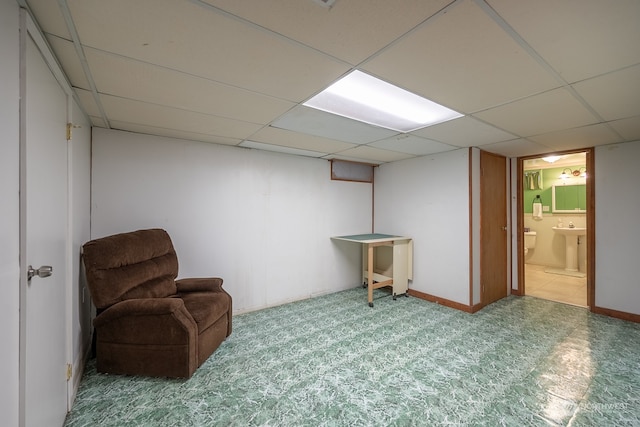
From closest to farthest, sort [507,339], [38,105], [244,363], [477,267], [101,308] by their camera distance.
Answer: [38,105]
[101,308]
[244,363]
[507,339]
[477,267]

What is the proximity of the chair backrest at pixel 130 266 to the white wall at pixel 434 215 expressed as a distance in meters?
3.26

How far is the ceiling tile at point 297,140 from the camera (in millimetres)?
2837

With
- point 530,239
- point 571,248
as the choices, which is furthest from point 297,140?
point 571,248

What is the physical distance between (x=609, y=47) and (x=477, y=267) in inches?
110

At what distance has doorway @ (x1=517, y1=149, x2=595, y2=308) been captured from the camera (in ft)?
17.1

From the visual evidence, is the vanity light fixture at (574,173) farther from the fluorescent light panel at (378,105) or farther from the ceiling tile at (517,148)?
the fluorescent light panel at (378,105)

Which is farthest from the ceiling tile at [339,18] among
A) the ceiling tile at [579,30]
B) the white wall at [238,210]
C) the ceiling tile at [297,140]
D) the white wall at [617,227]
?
the white wall at [617,227]

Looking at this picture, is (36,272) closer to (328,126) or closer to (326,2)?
(326,2)

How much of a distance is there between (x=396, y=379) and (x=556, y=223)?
246 inches

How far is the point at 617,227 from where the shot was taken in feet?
10.7

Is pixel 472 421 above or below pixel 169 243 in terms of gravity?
below

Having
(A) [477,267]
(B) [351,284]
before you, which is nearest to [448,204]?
(A) [477,267]

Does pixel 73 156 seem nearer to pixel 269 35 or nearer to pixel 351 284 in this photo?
pixel 269 35

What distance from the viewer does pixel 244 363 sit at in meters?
2.33
